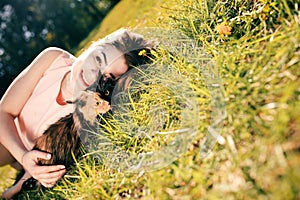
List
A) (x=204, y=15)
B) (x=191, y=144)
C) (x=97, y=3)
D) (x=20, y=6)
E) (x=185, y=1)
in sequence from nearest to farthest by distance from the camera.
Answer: (x=191, y=144)
(x=204, y=15)
(x=185, y=1)
(x=97, y=3)
(x=20, y=6)

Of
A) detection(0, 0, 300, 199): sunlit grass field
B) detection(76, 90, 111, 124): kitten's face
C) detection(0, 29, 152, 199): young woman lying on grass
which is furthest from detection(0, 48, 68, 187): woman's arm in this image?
detection(0, 0, 300, 199): sunlit grass field

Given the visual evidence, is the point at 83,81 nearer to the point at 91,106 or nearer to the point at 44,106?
the point at 91,106

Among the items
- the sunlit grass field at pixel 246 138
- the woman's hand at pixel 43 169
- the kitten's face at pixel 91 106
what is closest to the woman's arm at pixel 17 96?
the woman's hand at pixel 43 169

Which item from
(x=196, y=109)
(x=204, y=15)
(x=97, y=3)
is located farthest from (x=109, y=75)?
(x=97, y=3)

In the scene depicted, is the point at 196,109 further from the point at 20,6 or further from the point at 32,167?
the point at 20,6

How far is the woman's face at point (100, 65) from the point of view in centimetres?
220

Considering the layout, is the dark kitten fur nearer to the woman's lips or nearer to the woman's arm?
the woman's lips

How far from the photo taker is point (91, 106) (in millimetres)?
2277

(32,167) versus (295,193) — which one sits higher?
(295,193)

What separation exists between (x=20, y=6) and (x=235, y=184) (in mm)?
32216

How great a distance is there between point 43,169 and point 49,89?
0.72 meters

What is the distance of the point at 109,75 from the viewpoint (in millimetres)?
2232

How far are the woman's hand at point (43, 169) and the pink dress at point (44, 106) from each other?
36cm

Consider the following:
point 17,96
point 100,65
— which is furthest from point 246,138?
point 17,96
